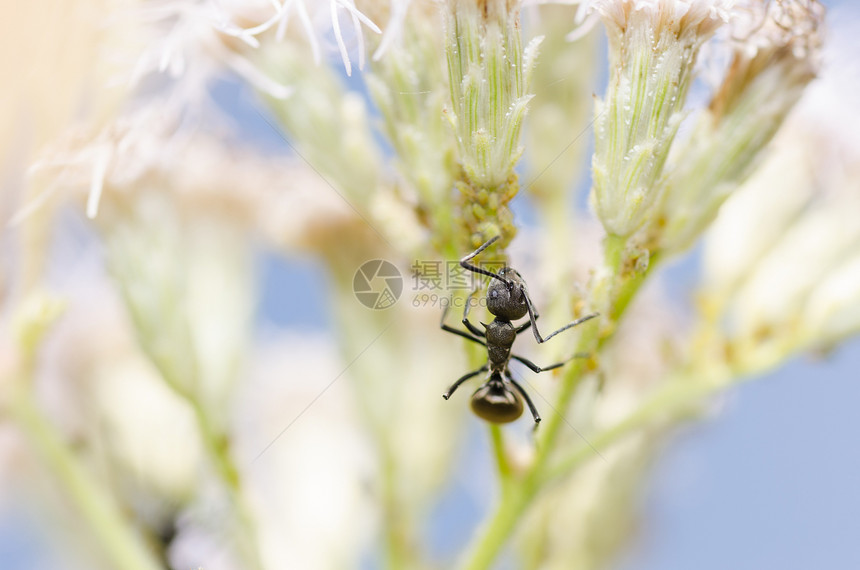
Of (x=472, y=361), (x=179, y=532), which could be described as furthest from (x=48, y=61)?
(x=472, y=361)

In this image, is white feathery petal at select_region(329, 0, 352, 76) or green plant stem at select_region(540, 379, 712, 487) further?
green plant stem at select_region(540, 379, 712, 487)

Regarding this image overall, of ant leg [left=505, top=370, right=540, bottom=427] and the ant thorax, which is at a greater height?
the ant thorax

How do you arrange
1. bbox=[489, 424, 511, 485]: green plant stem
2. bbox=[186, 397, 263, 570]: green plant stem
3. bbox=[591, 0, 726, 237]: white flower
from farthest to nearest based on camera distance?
bbox=[186, 397, 263, 570]: green plant stem, bbox=[489, 424, 511, 485]: green plant stem, bbox=[591, 0, 726, 237]: white flower

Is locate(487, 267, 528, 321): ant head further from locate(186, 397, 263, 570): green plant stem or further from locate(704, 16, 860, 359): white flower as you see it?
locate(186, 397, 263, 570): green plant stem

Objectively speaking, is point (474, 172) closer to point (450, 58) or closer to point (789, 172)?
point (450, 58)

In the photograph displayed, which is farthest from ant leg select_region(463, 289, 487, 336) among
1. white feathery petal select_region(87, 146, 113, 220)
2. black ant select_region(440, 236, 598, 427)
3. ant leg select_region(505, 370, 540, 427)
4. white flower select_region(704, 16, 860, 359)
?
white feathery petal select_region(87, 146, 113, 220)

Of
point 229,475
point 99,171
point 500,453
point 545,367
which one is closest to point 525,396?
point 545,367
